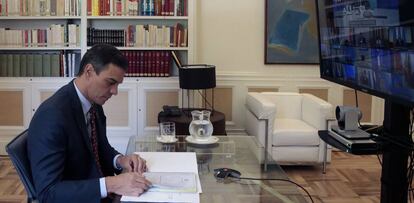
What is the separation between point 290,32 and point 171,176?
3648mm

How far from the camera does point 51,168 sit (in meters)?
1.71

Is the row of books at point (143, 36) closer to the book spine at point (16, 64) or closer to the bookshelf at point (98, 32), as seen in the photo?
the bookshelf at point (98, 32)

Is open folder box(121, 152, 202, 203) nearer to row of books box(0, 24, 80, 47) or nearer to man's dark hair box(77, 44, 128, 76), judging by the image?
man's dark hair box(77, 44, 128, 76)

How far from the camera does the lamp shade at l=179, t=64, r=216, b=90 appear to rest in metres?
4.41

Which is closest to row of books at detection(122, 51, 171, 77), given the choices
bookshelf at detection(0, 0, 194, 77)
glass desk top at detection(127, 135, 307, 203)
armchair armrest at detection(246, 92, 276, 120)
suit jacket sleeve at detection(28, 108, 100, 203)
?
bookshelf at detection(0, 0, 194, 77)

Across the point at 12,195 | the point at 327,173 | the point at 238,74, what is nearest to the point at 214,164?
the point at 12,195

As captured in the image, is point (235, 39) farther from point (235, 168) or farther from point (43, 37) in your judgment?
point (235, 168)

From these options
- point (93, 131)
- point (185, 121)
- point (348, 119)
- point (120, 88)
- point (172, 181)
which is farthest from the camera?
point (120, 88)

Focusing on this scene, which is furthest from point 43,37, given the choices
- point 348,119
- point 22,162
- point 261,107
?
point 348,119

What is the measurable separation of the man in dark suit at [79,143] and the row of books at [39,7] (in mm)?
3006

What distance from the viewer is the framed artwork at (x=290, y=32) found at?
5.21 meters

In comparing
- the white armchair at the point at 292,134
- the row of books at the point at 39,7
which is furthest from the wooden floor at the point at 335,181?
the row of books at the point at 39,7

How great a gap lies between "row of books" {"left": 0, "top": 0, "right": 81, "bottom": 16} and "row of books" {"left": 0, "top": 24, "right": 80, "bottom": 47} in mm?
151

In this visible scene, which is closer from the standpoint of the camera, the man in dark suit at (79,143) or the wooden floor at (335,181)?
the man in dark suit at (79,143)
